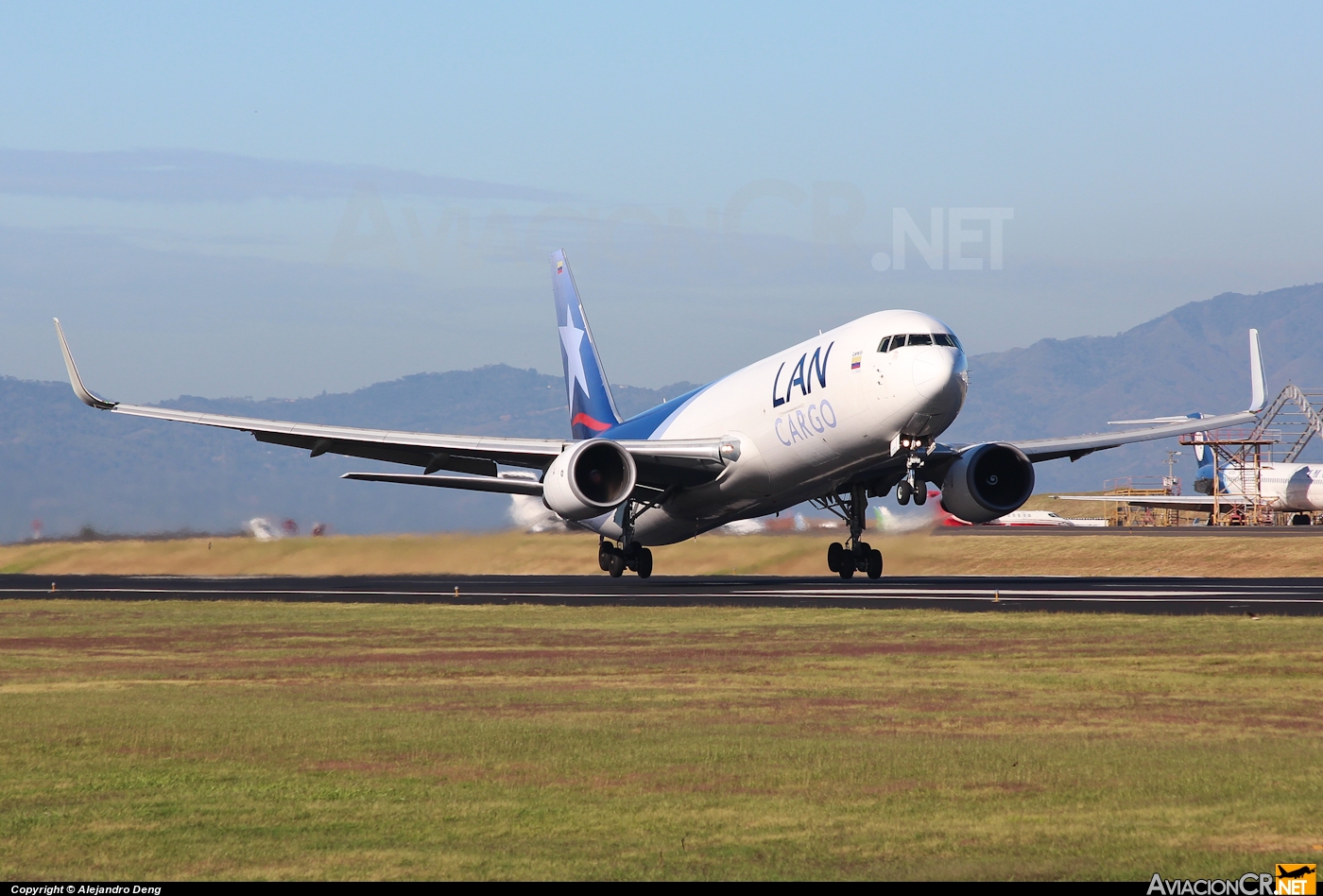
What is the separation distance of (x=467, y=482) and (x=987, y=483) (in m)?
16.6

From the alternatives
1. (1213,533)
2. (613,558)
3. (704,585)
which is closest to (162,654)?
(704,585)

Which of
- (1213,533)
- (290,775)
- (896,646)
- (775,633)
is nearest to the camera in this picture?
(290,775)

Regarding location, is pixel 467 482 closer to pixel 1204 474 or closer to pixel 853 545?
pixel 853 545

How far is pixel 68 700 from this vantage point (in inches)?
657

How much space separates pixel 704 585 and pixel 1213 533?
47.2 m

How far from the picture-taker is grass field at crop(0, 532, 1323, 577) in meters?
52.6

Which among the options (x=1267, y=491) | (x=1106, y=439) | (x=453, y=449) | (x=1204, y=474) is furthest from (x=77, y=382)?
(x=1204, y=474)

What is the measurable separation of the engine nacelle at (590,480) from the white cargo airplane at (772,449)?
0.04m

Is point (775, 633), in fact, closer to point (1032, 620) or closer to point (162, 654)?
point (1032, 620)

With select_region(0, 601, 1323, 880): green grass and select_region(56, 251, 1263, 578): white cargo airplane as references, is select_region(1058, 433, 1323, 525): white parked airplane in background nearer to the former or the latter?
select_region(56, 251, 1263, 578): white cargo airplane

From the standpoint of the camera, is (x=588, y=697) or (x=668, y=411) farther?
(x=668, y=411)

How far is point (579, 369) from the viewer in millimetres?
53031

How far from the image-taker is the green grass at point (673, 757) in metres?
8.95

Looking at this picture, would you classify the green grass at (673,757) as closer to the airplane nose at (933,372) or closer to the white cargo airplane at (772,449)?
the airplane nose at (933,372)
